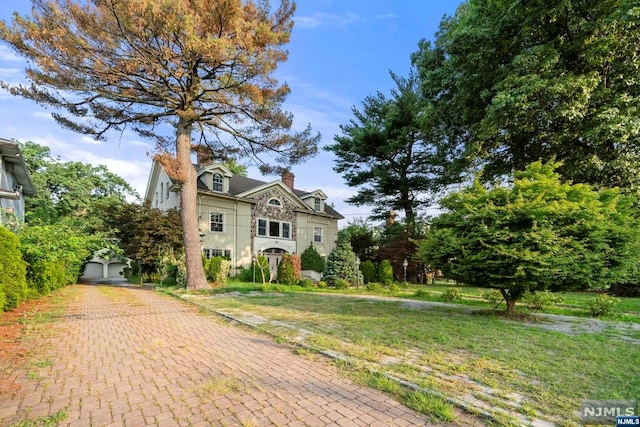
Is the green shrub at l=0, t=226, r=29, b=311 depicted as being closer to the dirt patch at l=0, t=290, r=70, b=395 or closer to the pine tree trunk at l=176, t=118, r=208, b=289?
the dirt patch at l=0, t=290, r=70, b=395

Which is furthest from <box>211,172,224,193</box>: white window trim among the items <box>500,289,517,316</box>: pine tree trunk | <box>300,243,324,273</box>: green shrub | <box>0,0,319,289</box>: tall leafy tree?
<box>500,289,517,316</box>: pine tree trunk

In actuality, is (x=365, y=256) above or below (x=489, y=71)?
below

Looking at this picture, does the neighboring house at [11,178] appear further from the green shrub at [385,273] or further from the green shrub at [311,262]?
the green shrub at [385,273]

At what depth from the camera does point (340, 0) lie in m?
9.09

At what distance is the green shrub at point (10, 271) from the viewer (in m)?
6.30

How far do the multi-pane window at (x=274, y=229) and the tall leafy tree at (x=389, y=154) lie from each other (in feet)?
21.5

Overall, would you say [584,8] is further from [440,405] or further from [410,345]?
[440,405]

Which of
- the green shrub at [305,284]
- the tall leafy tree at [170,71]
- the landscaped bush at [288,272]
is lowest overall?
the green shrub at [305,284]

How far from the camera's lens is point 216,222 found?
20.0 metres

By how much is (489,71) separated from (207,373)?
1338 cm

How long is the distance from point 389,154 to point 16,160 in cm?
2112

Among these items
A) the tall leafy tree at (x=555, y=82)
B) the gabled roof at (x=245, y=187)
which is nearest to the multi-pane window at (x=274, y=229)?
the gabled roof at (x=245, y=187)

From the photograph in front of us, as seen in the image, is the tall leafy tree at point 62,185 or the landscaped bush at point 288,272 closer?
the landscaped bush at point 288,272

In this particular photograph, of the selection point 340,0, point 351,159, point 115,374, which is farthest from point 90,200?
point 115,374
